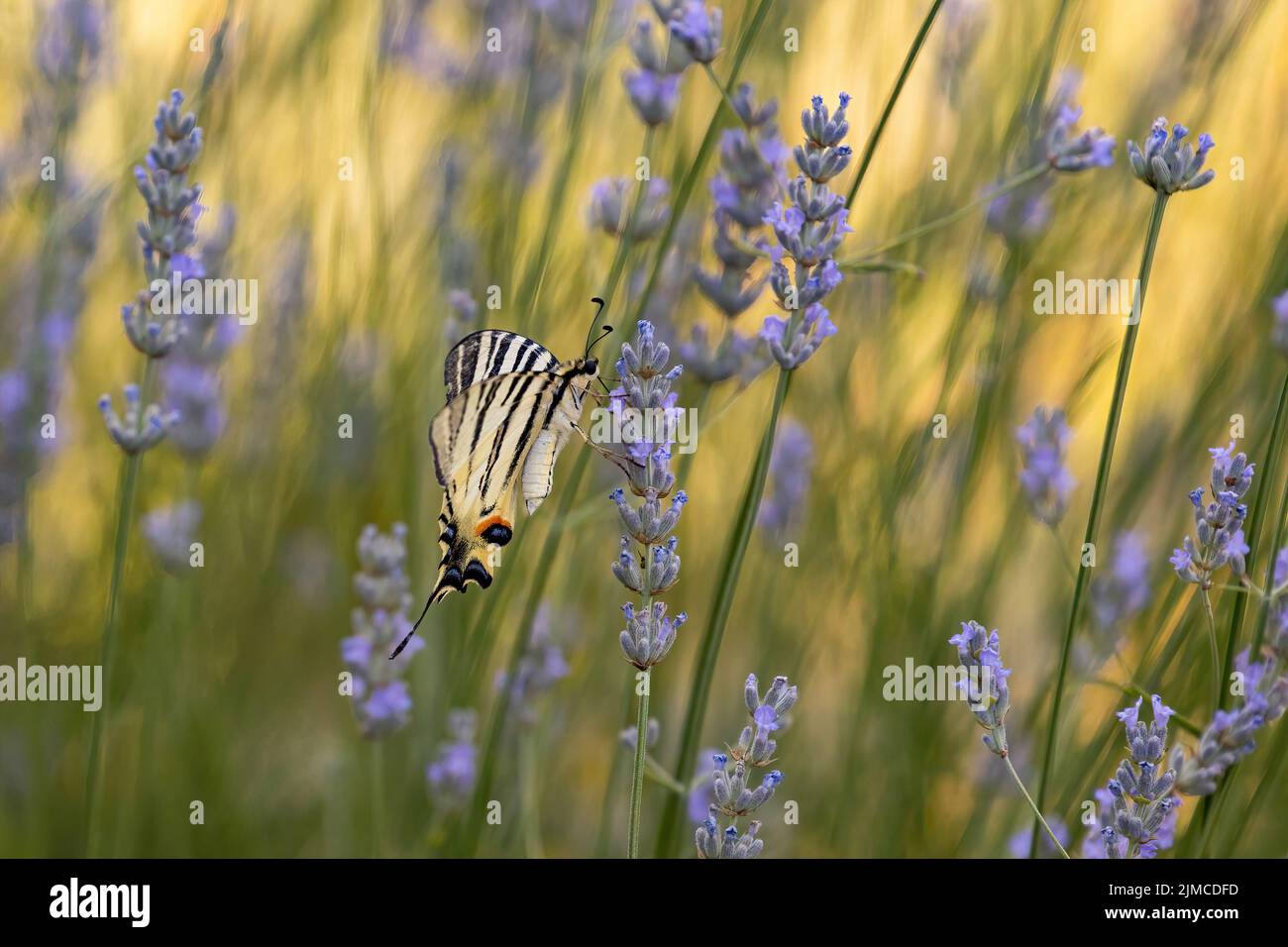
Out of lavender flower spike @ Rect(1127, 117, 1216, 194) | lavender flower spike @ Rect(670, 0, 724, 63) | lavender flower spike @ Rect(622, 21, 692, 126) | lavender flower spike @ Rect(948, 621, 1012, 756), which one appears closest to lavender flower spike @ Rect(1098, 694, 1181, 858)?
lavender flower spike @ Rect(948, 621, 1012, 756)

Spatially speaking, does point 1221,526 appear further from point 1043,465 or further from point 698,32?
point 698,32

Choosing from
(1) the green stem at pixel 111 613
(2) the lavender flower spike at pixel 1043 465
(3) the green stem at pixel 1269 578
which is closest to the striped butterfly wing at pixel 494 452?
(1) the green stem at pixel 111 613

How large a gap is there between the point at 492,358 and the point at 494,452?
0.44ft

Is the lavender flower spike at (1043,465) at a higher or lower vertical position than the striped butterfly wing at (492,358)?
lower

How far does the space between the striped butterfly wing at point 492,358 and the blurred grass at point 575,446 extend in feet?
0.88

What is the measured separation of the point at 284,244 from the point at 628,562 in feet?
5.67

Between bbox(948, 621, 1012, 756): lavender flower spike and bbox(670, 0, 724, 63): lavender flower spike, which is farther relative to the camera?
bbox(670, 0, 724, 63): lavender flower spike

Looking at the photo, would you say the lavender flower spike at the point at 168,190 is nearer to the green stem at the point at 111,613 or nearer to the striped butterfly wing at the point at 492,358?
the green stem at the point at 111,613

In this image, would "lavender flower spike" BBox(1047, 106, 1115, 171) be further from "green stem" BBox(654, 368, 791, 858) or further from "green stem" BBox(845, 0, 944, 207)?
"green stem" BBox(654, 368, 791, 858)

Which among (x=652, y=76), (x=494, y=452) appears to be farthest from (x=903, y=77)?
(x=494, y=452)

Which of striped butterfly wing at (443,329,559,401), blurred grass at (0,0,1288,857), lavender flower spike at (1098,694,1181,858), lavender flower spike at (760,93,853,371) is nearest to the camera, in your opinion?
lavender flower spike at (1098,694,1181,858)

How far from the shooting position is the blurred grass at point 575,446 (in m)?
2.05

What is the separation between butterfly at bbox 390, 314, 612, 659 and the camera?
156 centimetres

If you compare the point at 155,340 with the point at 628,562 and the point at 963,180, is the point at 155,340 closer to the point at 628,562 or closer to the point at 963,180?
the point at 628,562
